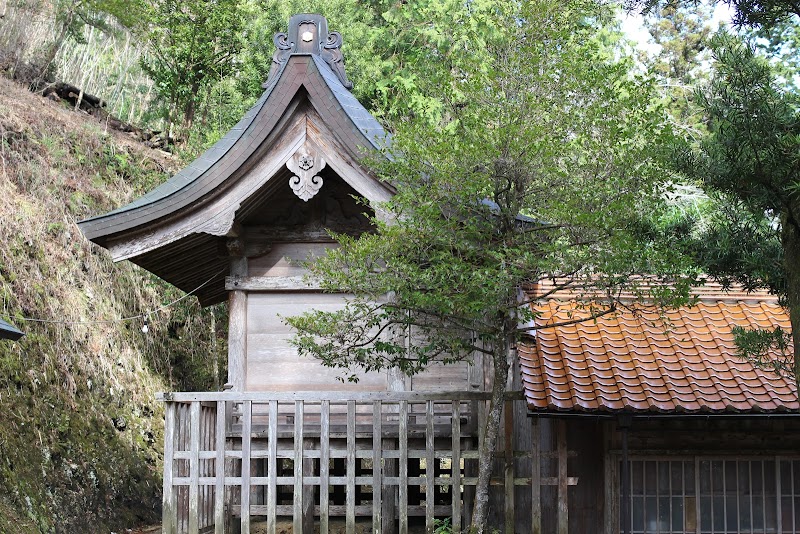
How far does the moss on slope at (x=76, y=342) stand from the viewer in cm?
1112

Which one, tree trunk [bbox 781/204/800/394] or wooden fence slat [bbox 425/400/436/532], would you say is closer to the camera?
tree trunk [bbox 781/204/800/394]

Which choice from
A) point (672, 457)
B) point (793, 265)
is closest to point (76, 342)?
point (672, 457)

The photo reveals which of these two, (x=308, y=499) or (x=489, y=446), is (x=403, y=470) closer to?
(x=489, y=446)

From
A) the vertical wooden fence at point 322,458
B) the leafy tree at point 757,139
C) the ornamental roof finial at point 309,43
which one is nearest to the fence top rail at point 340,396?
the vertical wooden fence at point 322,458

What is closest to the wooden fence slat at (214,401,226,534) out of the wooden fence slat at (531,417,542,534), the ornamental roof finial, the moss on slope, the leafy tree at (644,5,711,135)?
the moss on slope

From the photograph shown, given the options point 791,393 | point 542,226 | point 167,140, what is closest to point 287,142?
point 542,226

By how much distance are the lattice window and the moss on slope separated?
23.0ft

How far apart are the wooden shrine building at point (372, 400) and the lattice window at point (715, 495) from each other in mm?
19

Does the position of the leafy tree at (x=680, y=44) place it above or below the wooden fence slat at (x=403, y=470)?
above

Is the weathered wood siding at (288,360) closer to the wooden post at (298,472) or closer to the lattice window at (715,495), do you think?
the wooden post at (298,472)

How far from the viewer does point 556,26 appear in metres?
7.73

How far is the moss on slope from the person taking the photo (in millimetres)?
11117

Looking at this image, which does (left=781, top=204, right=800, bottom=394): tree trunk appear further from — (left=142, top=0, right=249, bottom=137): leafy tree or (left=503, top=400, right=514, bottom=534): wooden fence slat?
(left=142, top=0, right=249, bottom=137): leafy tree

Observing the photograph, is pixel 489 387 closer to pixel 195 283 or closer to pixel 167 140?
pixel 195 283
